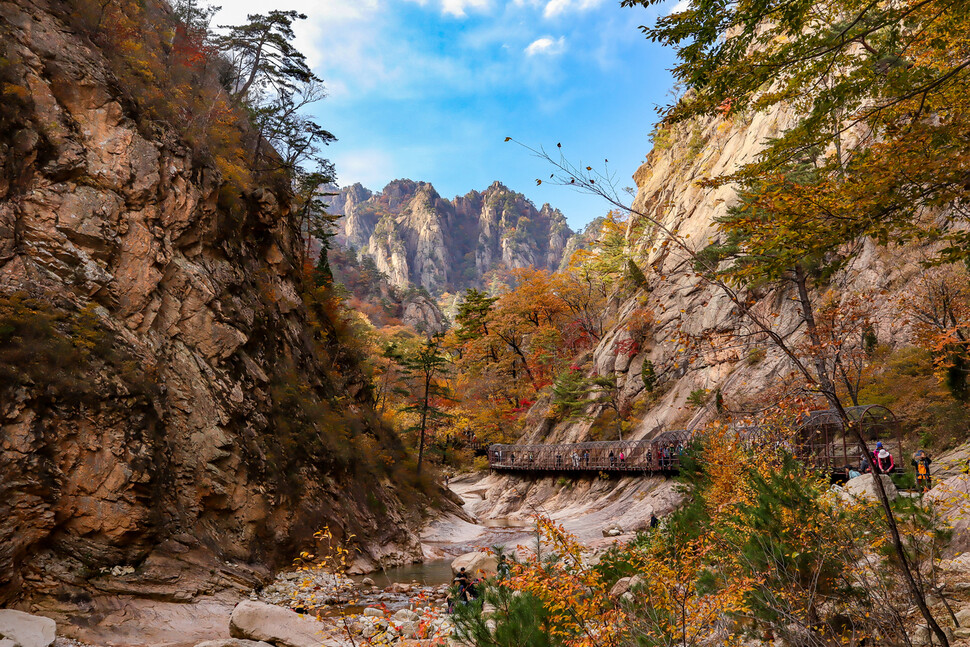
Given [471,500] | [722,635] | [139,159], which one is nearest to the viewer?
[722,635]

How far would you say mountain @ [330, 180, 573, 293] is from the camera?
16050cm

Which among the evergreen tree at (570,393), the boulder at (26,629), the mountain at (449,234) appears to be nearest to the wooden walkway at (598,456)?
the evergreen tree at (570,393)

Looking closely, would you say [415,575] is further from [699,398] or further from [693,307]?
[693,307]

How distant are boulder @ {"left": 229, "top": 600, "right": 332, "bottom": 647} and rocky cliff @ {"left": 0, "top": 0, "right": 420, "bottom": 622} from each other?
2.75 metres

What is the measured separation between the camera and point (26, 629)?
24.7ft

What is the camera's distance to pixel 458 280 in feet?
550

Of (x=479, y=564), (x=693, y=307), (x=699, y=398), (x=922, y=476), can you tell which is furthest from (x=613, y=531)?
(x=693, y=307)

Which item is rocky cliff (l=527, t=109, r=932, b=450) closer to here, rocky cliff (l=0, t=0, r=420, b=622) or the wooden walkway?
the wooden walkway

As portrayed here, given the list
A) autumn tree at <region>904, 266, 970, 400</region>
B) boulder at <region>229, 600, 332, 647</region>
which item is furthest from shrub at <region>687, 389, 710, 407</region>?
boulder at <region>229, 600, 332, 647</region>

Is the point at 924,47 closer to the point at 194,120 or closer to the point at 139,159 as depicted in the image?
the point at 139,159

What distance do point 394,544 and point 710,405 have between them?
1554 centimetres

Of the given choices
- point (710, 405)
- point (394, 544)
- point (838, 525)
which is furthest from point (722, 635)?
point (710, 405)

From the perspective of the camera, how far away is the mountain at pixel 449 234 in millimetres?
160500

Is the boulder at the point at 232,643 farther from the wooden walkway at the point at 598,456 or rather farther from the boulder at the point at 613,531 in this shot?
the wooden walkway at the point at 598,456
